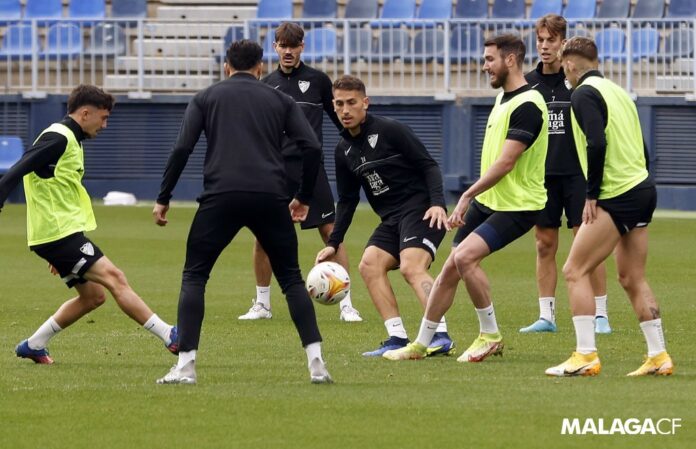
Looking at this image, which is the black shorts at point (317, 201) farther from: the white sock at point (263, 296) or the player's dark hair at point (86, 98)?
the player's dark hair at point (86, 98)

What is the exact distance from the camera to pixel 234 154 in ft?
28.5

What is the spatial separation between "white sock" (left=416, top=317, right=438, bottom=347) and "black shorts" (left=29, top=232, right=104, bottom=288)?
212cm

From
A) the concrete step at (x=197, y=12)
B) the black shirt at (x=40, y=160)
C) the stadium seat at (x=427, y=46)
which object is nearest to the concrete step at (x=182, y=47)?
the concrete step at (x=197, y=12)

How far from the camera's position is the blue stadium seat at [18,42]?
92.0 feet

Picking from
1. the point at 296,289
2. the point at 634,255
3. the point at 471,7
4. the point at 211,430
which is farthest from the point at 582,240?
the point at 471,7

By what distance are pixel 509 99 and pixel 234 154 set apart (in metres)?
2.11

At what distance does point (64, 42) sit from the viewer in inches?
1097

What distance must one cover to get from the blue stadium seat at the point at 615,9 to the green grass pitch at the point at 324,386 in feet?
43.6

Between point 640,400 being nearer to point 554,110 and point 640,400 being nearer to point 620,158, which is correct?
point 620,158

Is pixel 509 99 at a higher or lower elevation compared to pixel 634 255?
higher

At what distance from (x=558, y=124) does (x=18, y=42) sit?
17630 millimetres

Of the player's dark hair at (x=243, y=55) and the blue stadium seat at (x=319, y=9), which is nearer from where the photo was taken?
the player's dark hair at (x=243, y=55)

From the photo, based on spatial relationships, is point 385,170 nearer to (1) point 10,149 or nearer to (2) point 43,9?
(1) point 10,149

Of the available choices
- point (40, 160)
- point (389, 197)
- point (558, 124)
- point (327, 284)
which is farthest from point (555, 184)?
point (40, 160)
